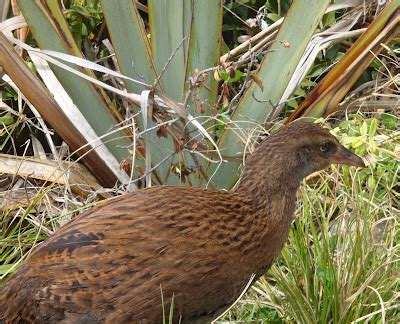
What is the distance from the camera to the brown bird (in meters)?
3.31

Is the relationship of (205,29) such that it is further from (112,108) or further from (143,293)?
(143,293)

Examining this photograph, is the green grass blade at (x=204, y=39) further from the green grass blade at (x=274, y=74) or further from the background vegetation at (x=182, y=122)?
the green grass blade at (x=274, y=74)

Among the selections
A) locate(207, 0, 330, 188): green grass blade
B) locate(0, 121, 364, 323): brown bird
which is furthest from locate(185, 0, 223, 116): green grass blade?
locate(0, 121, 364, 323): brown bird

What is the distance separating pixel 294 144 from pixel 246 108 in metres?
0.78

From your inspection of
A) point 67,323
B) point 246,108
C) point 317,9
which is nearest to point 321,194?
point 246,108

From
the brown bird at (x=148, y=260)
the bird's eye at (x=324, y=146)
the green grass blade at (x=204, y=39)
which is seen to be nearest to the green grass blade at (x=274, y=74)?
the green grass blade at (x=204, y=39)

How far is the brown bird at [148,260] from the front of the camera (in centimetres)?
331

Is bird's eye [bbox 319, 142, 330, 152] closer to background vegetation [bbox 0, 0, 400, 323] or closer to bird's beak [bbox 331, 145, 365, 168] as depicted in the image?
bird's beak [bbox 331, 145, 365, 168]

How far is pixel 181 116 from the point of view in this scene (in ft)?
13.6

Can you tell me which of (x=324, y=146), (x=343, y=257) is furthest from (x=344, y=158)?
(x=343, y=257)

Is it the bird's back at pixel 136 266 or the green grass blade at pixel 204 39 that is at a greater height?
the green grass blade at pixel 204 39

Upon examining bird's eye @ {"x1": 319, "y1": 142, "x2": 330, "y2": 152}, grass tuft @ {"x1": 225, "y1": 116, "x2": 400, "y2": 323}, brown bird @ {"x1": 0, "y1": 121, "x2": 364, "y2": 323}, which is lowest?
grass tuft @ {"x1": 225, "y1": 116, "x2": 400, "y2": 323}

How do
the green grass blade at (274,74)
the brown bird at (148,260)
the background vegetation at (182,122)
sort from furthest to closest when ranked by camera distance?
1. the green grass blade at (274,74)
2. the background vegetation at (182,122)
3. the brown bird at (148,260)

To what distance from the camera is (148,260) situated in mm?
3340
